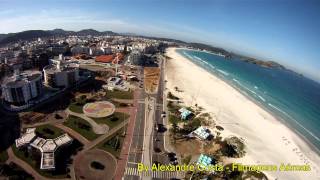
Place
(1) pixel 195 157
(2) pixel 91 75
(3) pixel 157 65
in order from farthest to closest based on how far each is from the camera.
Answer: (3) pixel 157 65 < (2) pixel 91 75 < (1) pixel 195 157

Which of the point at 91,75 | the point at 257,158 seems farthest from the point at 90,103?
the point at 257,158

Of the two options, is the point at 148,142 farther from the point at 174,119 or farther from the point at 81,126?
the point at 81,126

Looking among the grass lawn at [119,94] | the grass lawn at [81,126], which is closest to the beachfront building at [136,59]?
the grass lawn at [119,94]

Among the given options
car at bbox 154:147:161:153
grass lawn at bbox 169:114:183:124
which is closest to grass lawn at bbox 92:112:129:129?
grass lawn at bbox 169:114:183:124

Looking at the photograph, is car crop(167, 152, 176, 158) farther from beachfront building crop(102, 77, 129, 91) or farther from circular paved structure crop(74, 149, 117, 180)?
beachfront building crop(102, 77, 129, 91)

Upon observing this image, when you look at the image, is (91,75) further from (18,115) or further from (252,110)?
(252,110)

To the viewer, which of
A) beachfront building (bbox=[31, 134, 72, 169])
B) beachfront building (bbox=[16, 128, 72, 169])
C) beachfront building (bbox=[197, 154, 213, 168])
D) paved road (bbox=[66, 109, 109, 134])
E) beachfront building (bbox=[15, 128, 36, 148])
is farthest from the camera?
paved road (bbox=[66, 109, 109, 134])

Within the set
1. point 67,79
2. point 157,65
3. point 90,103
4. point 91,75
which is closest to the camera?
point 90,103

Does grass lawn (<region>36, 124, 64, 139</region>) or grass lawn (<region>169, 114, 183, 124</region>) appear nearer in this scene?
grass lawn (<region>36, 124, 64, 139</region>)
